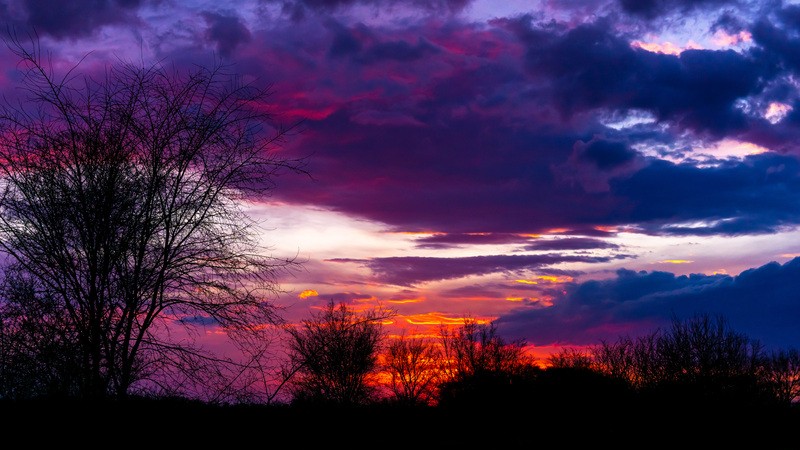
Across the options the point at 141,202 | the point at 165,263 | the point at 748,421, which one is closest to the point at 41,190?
the point at 141,202

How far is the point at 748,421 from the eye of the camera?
30.0 metres

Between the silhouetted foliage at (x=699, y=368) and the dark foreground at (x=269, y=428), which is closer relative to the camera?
the dark foreground at (x=269, y=428)

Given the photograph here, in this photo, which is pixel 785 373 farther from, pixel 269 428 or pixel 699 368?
pixel 269 428

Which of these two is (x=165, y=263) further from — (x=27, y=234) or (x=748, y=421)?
(x=748, y=421)

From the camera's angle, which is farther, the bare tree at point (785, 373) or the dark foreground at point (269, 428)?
the bare tree at point (785, 373)

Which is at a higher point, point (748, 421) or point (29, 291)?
point (29, 291)

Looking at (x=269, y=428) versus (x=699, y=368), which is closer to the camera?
(x=269, y=428)

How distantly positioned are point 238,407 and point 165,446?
2.17 meters

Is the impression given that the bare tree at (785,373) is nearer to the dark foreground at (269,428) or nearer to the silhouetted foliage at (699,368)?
the silhouetted foliage at (699,368)

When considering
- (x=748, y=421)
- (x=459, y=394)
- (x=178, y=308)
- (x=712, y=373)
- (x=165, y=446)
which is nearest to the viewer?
(x=165, y=446)

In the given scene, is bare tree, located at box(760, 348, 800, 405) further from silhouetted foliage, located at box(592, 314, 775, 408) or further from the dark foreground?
the dark foreground

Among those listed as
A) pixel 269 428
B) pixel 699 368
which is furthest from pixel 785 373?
pixel 269 428

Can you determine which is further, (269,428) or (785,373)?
(785,373)

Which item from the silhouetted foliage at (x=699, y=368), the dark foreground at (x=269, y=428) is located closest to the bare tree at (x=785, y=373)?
the silhouetted foliage at (x=699, y=368)
